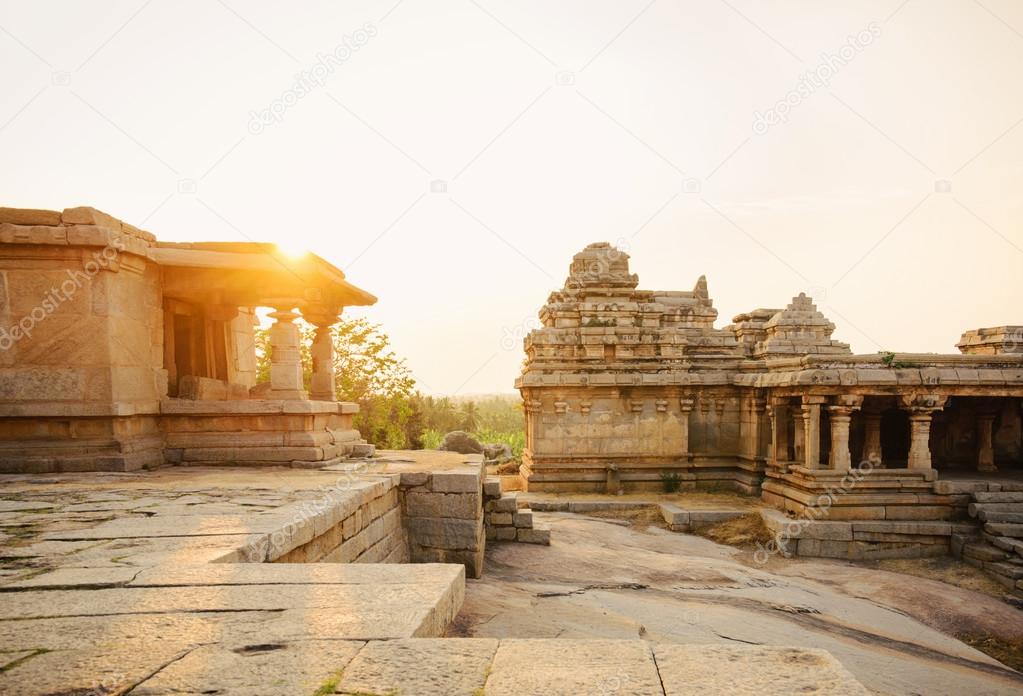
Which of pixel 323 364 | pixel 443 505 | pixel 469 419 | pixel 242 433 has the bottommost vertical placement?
pixel 469 419

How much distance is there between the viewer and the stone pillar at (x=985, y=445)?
11.0 m

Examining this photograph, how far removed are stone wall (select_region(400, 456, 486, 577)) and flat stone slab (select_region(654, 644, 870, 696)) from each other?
4550 millimetres

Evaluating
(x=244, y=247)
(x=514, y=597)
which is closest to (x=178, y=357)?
(x=244, y=247)

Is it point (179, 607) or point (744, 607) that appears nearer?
point (179, 607)

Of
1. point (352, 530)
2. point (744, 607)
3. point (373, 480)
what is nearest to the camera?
point (352, 530)

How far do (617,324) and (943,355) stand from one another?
19.8 feet

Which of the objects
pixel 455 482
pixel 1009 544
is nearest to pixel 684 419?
pixel 1009 544

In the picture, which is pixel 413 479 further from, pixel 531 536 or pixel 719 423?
pixel 719 423

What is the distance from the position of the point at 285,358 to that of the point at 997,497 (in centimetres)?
1115

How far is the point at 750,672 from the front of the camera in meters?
1.91

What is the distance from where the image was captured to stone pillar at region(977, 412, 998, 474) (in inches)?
433

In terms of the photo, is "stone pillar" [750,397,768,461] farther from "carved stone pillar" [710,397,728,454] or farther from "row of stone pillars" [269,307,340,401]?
"row of stone pillars" [269,307,340,401]

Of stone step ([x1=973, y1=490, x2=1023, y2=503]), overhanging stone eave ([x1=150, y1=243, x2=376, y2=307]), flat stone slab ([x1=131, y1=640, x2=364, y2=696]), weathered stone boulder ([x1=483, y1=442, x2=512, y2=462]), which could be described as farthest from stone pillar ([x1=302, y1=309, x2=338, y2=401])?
stone step ([x1=973, y1=490, x2=1023, y2=503])

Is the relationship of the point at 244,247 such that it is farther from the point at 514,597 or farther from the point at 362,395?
the point at 362,395
